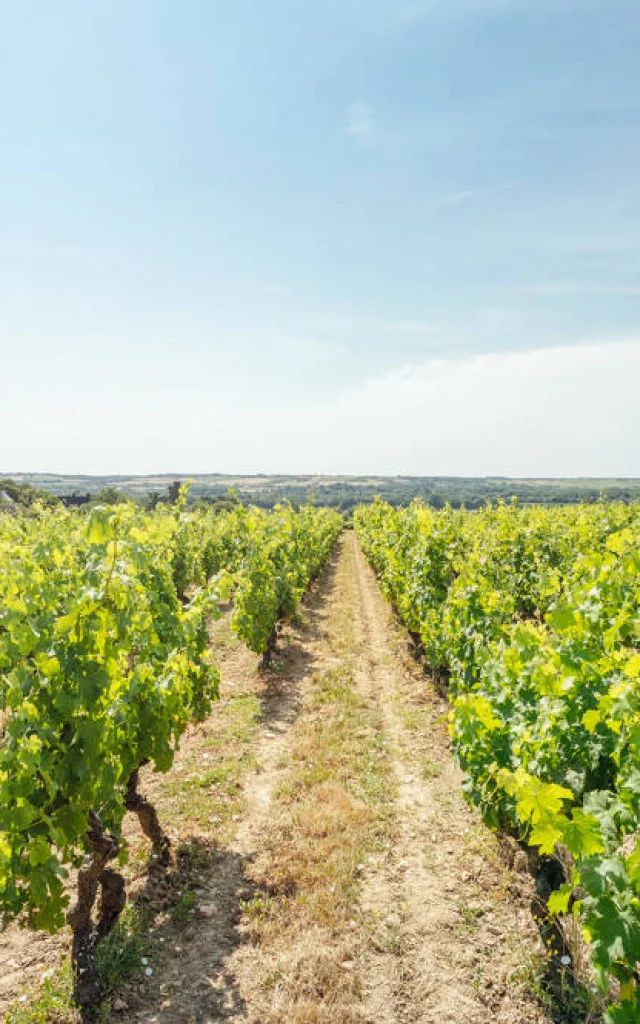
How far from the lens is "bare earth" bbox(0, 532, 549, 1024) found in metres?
4.27

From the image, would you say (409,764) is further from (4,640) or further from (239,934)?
(4,640)

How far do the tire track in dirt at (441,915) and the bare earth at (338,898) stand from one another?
0.01 meters

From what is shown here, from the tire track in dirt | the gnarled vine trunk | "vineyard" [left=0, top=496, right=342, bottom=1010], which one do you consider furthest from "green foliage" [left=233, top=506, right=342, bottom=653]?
the gnarled vine trunk

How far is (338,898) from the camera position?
5.24 m

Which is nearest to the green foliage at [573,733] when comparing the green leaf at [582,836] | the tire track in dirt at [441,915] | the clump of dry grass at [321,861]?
the green leaf at [582,836]

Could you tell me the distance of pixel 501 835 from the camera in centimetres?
601

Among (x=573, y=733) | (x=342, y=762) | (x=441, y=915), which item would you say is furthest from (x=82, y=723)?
(x=342, y=762)

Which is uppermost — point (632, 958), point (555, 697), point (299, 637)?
point (555, 697)

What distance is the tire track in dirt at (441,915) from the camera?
4.23 m

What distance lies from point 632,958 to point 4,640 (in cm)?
481

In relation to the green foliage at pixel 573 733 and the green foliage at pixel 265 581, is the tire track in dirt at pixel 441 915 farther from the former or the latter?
the green foliage at pixel 265 581

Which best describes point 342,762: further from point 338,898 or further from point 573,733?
point 573,733

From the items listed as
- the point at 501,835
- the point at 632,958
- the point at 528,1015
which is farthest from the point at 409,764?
the point at 632,958

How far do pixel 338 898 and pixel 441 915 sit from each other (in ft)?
3.18
